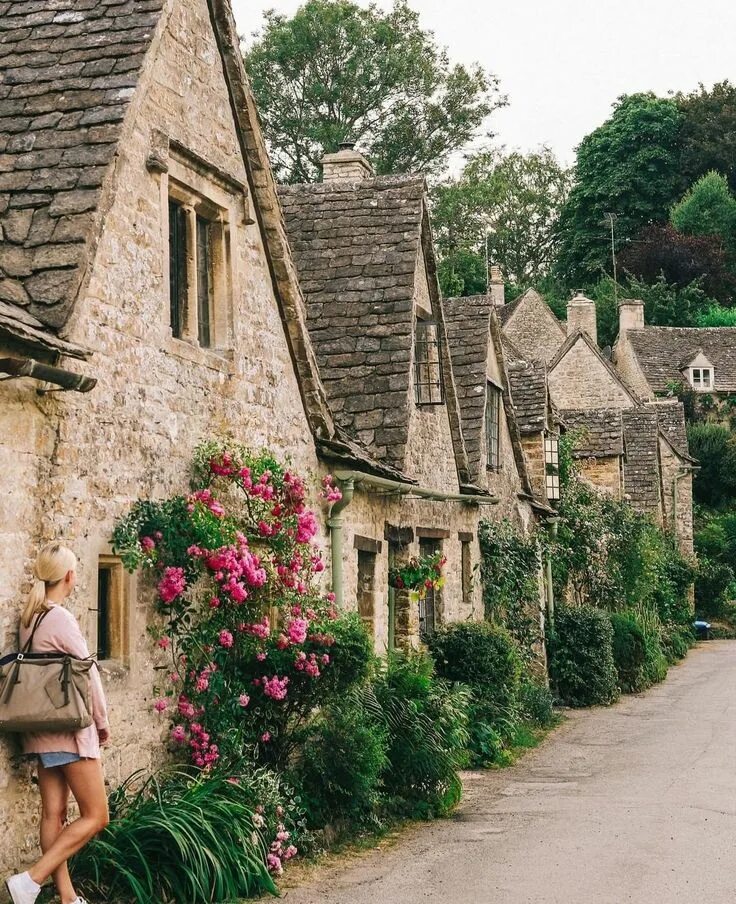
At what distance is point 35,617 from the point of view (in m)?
7.68

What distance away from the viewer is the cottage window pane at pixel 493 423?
2111 centimetres

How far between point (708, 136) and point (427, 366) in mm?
60737

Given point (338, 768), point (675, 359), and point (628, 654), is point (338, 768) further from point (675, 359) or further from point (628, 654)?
point (675, 359)

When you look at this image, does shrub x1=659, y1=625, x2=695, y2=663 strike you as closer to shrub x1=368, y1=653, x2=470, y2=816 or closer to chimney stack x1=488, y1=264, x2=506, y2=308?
shrub x1=368, y1=653, x2=470, y2=816

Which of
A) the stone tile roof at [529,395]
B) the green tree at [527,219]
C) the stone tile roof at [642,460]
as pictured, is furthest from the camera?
the green tree at [527,219]

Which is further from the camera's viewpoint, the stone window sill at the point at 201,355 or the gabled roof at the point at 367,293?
the gabled roof at the point at 367,293

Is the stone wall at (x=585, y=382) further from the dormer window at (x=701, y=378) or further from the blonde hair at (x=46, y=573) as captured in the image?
the blonde hair at (x=46, y=573)

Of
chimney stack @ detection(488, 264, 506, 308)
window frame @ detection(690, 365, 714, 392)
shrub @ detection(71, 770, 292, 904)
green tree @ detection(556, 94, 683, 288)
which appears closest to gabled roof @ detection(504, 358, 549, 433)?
shrub @ detection(71, 770, 292, 904)

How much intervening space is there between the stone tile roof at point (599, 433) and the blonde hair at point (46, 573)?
28299 millimetres

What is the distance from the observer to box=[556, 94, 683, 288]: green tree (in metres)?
71.1

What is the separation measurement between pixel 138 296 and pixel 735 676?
21562 millimetres

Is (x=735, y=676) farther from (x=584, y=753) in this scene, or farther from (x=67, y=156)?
(x=67, y=156)

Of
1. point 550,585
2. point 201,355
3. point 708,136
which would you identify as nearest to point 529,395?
point 550,585

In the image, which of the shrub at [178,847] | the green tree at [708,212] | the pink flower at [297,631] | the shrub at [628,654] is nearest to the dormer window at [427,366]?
the pink flower at [297,631]
